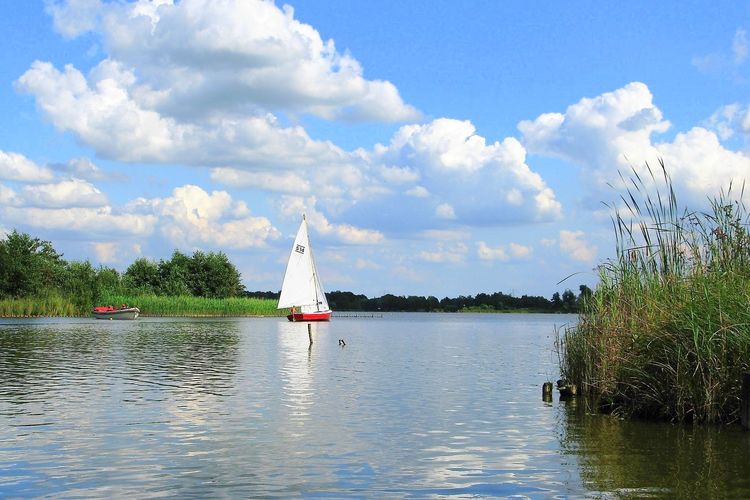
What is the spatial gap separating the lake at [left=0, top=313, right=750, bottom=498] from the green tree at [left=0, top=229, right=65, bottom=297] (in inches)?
2819

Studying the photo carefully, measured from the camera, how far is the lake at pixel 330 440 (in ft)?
40.6

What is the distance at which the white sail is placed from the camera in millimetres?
78812

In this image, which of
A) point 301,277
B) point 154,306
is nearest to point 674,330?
point 301,277

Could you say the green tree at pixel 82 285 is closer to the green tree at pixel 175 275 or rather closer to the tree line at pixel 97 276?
the tree line at pixel 97 276

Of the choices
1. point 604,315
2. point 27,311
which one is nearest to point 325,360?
point 604,315

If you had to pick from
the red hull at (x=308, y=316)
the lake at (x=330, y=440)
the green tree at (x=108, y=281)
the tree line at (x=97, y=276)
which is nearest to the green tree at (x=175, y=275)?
the tree line at (x=97, y=276)

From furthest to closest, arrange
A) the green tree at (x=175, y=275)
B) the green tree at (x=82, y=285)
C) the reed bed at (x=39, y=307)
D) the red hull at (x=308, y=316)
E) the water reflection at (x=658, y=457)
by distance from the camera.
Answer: the green tree at (x=175, y=275) → the green tree at (x=82, y=285) → the reed bed at (x=39, y=307) → the red hull at (x=308, y=316) → the water reflection at (x=658, y=457)

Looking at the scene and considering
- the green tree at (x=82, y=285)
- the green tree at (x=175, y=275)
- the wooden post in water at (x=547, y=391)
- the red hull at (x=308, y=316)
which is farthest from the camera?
the green tree at (x=175, y=275)

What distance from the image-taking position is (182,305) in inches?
3959

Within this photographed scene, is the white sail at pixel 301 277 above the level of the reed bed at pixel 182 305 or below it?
above

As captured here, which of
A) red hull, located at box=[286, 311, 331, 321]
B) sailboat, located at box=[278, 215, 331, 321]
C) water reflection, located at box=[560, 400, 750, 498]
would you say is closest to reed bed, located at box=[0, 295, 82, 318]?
red hull, located at box=[286, 311, 331, 321]

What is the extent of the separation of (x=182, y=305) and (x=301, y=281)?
2683 centimetres

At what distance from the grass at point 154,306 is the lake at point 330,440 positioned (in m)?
64.0

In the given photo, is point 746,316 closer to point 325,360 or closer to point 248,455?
point 248,455
